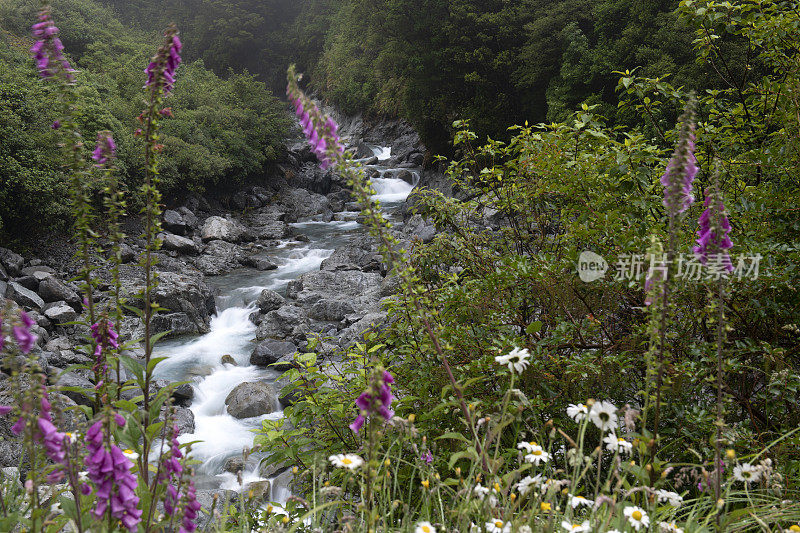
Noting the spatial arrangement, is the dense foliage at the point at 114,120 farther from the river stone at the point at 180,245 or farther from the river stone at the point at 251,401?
the river stone at the point at 251,401

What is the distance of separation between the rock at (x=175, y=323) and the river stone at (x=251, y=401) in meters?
3.18

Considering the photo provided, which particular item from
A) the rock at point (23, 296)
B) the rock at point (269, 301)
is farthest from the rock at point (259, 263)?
the rock at point (23, 296)

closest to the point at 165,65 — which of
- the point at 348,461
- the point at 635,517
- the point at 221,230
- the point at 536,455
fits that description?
the point at 348,461

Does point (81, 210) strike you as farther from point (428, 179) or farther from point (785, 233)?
point (428, 179)

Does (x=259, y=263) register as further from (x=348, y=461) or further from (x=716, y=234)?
(x=716, y=234)

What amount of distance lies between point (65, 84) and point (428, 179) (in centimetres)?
2084

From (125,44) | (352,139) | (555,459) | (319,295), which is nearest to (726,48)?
(319,295)

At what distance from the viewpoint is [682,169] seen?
1.54m

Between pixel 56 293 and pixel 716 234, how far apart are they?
12023 mm

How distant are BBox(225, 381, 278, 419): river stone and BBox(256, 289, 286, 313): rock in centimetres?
361

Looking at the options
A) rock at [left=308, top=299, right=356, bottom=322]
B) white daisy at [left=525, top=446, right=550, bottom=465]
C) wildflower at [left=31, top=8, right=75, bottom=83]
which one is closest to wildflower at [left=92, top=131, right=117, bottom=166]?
wildflower at [left=31, top=8, right=75, bottom=83]

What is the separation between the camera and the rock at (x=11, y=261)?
11.0 m

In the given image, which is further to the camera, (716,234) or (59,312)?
(59,312)

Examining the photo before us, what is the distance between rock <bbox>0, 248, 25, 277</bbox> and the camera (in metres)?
11.0
